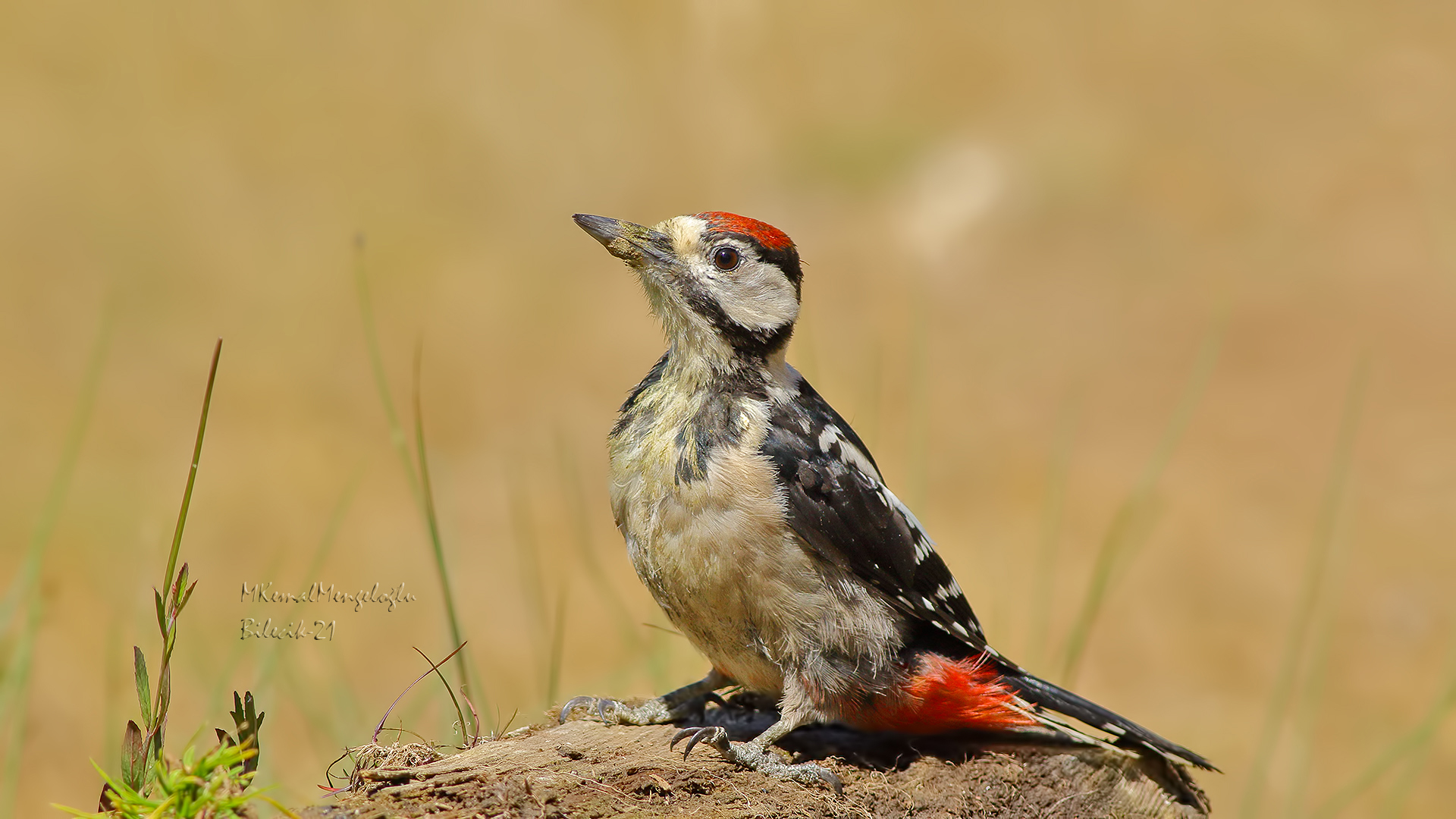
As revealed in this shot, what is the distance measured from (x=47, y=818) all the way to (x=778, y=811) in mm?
5032

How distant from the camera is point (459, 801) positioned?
251cm

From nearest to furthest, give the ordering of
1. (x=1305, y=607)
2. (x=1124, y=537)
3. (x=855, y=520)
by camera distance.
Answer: (x=855, y=520) → (x=1305, y=607) → (x=1124, y=537)

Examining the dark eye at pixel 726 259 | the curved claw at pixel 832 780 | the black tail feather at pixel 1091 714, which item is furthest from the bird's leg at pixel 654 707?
the dark eye at pixel 726 259

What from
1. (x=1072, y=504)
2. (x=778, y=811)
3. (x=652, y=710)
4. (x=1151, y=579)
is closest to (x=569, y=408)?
(x=1072, y=504)

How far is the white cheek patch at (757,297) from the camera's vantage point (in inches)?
140

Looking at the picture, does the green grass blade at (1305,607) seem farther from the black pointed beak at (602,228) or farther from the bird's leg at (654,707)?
the black pointed beak at (602,228)

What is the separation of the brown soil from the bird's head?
3.87ft

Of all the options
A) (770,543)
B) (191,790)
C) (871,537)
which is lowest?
(191,790)

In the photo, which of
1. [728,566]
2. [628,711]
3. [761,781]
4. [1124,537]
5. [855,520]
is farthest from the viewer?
[1124,537]

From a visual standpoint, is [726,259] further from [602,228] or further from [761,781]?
[761,781]

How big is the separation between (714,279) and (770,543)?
87 cm

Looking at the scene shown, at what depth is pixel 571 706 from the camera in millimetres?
3580

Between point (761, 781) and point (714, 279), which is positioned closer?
point (761, 781)

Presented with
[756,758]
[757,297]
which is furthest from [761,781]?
[757,297]
